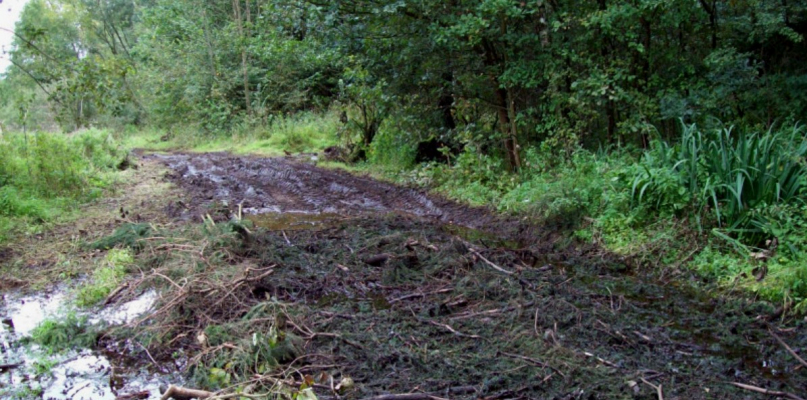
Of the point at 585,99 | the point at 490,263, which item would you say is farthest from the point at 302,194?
the point at 490,263

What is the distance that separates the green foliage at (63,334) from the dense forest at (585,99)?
12.4ft

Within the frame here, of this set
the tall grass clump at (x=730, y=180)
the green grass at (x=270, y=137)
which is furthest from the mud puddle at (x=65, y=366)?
the green grass at (x=270, y=137)

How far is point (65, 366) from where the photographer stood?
4.32 m

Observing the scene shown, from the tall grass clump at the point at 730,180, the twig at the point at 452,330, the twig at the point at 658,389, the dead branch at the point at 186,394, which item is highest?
the tall grass clump at the point at 730,180

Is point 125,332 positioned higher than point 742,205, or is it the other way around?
point 742,205

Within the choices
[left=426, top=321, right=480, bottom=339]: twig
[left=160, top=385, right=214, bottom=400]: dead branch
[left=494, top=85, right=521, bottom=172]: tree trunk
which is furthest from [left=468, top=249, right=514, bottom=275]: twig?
[left=494, top=85, right=521, bottom=172]: tree trunk

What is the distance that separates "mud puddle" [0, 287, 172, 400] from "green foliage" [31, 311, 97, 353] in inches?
1.6

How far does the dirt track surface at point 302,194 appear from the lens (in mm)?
9023

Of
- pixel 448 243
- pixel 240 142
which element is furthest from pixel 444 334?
pixel 240 142

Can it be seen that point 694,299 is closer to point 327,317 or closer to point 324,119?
point 327,317

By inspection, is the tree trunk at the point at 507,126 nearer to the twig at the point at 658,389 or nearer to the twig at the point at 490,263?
the twig at the point at 490,263

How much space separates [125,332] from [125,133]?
2766cm

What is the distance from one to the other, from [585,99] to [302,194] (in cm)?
538

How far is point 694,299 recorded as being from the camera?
516cm
